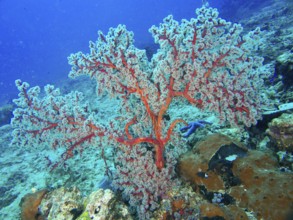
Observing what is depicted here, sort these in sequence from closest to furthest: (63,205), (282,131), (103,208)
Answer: (103,208), (63,205), (282,131)

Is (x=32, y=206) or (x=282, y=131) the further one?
(x=32, y=206)

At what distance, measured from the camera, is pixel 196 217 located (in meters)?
3.12

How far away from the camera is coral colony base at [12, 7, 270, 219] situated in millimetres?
3547

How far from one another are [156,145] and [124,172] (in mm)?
724

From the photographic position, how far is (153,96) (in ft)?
12.0

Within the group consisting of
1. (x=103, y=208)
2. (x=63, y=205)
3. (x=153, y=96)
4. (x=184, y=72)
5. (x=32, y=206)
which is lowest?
(x=103, y=208)

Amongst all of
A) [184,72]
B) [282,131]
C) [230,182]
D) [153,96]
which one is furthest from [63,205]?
[282,131]

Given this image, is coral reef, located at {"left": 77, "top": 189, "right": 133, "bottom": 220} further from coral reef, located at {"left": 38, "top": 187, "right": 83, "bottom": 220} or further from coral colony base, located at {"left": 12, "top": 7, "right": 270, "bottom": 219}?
coral colony base, located at {"left": 12, "top": 7, "right": 270, "bottom": 219}

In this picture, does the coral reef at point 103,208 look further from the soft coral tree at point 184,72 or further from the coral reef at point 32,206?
the coral reef at point 32,206

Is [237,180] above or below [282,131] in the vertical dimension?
below

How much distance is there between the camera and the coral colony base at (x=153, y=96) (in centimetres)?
355

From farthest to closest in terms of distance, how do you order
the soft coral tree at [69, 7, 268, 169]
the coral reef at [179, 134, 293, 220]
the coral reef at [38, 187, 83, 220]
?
the soft coral tree at [69, 7, 268, 169]
the coral reef at [38, 187, 83, 220]
the coral reef at [179, 134, 293, 220]

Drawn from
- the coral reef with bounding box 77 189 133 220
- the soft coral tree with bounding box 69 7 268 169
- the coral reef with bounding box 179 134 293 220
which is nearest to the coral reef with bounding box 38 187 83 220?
the coral reef with bounding box 77 189 133 220

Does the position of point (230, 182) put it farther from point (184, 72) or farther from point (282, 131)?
point (184, 72)
